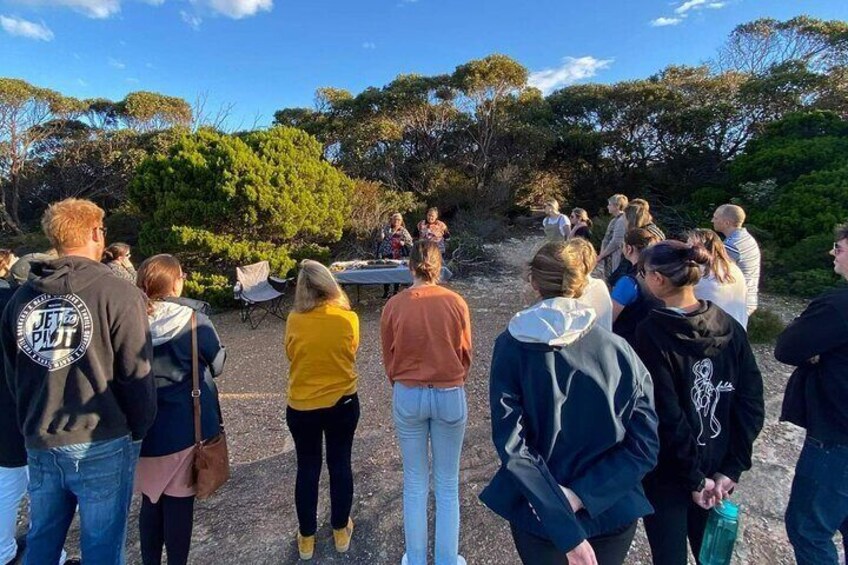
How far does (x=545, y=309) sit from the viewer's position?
4.16ft

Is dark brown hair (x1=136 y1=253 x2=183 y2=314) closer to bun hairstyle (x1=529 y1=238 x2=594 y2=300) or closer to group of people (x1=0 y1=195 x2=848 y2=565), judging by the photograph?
group of people (x1=0 y1=195 x2=848 y2=565)

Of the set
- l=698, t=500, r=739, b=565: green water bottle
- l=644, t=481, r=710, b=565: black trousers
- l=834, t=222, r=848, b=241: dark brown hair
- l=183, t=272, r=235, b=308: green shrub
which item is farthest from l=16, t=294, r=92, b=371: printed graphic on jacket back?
l=183, t=272, r=235, b=308: green shrub

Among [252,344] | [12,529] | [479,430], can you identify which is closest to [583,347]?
[479,430]

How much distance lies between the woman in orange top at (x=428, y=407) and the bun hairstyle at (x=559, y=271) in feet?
2.50

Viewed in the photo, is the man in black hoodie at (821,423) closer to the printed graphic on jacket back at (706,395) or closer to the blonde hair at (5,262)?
the printed graphic on jacket back at (706,395)

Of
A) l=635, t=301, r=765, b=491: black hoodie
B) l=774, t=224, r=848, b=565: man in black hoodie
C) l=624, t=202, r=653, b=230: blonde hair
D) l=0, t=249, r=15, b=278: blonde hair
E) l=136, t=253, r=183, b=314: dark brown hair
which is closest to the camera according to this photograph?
l=635, t=301, r=765, b=491: black hoodie

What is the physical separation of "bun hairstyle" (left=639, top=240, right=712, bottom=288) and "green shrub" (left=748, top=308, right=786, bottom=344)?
506 cm

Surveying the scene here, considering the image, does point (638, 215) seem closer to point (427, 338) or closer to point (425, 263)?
point (425, 263)

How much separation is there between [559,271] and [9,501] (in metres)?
2.66

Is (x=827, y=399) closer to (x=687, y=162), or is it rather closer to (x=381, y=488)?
(x=381, y=488)

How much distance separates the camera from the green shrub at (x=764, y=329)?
5.57 meters

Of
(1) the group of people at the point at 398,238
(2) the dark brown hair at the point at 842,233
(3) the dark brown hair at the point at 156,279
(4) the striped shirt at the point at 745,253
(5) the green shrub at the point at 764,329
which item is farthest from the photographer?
(1) the group of people at the point at 398,238

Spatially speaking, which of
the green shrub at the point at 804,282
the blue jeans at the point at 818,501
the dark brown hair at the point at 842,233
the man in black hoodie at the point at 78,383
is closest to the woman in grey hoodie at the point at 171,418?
the man in black hoodie at the point at 78,383

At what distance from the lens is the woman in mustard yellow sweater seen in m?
2.17
